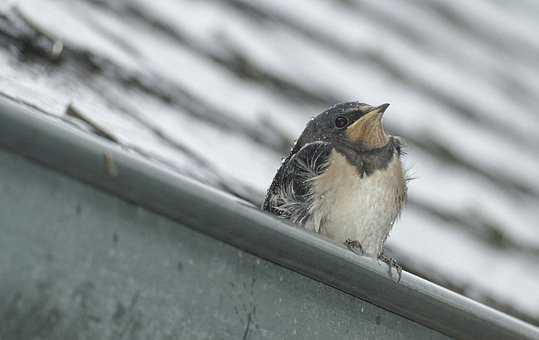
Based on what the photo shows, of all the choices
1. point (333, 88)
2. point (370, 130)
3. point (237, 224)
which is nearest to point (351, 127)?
point (370, 130)

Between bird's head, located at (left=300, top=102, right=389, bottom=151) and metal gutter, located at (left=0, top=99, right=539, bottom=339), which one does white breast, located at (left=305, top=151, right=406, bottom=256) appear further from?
metal gutter, located at (left=0, top=99, right=539, bottom=339)

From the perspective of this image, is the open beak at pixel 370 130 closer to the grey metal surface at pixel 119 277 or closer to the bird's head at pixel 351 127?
the bird's head at pixel 351 127

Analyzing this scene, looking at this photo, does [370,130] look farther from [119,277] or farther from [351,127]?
[119,277]

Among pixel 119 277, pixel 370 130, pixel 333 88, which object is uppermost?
pixel 333 88

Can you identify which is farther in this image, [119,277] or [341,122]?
[341,122]

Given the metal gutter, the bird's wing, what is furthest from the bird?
the metal gutter

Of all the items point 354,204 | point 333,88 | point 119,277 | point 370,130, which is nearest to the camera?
point 119,277

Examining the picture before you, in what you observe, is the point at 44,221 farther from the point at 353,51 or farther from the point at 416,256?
the point at 353,51

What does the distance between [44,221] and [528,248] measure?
6.47 feet

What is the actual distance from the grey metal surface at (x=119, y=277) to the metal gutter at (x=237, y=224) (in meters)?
0.02

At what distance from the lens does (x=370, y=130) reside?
224 centimetres

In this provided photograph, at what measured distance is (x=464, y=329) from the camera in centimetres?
122

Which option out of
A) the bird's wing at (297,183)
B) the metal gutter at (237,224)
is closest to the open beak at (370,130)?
the bird's wing at (297,183)

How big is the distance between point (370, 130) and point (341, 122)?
114 millimetres
